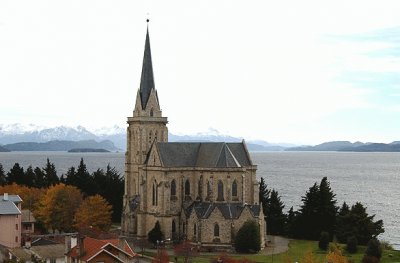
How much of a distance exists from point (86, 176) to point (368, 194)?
76.0 metres

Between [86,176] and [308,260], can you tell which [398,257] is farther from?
[86,176]

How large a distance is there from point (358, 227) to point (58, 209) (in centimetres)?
3393

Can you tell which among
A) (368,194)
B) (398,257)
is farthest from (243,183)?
(368,194)

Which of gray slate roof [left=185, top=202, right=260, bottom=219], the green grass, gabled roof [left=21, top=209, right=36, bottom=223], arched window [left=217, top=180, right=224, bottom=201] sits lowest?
the green grass

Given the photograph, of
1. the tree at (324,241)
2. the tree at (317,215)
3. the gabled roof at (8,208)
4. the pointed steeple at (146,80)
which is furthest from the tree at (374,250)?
the gabled roof at (8,208)

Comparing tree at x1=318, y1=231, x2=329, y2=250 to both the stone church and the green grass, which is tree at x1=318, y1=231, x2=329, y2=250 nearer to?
the green grass

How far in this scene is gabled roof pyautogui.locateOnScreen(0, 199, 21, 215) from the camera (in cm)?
6178

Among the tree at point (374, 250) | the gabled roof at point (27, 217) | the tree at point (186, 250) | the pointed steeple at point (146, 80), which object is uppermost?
the pointed steeple at point (146, 80)

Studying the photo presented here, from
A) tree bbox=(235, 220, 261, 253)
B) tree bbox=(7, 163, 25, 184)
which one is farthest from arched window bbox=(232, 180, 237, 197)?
tree bbox=(7, 163, 25, 184)

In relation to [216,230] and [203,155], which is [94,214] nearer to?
[203,155]

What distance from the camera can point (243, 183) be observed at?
68.8 metres

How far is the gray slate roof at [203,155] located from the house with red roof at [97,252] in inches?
995

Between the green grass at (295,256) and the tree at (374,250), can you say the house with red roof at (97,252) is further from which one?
the tree at (374,250)

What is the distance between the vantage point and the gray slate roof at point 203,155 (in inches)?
2733
